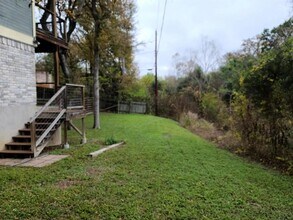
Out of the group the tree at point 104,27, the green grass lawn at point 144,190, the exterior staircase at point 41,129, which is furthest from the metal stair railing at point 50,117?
the tree at point 104,27

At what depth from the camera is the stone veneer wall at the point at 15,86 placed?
7.56 meters

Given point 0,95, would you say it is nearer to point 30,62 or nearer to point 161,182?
point 30,62

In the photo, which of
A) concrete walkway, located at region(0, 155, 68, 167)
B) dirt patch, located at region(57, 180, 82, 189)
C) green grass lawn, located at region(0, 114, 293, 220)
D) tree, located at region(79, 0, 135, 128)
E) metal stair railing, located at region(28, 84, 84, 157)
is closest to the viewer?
green grass lawn, located at region(0, 114, 293, 220)

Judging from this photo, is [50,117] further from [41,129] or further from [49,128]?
[49,128]

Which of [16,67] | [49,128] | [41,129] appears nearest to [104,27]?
[16,67]

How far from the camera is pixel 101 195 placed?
4.38 metres

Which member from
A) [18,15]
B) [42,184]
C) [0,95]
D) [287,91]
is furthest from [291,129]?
[18,15]

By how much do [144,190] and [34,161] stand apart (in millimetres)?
3417

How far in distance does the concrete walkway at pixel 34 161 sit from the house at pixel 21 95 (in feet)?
0.91

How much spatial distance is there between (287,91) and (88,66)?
1979cm

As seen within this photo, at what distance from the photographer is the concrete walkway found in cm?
646

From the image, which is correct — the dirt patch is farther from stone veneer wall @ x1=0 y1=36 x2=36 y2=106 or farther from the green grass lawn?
stone veneer wall @ x1=0 y1=36 x2=36 y2=106

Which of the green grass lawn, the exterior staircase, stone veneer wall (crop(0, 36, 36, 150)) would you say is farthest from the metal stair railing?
the green grass lawn

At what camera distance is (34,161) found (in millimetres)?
6797
